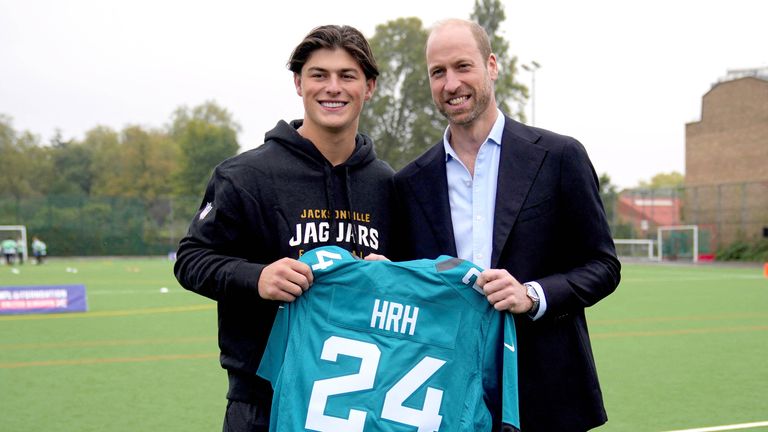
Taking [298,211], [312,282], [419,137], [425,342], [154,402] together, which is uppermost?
[419,137]

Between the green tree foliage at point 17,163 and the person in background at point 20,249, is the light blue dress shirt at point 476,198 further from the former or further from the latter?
the green tree foliage at point 17,163

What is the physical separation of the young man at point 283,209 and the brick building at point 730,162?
133 ft

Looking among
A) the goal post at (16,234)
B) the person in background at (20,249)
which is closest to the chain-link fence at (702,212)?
the person in background at (20,249)

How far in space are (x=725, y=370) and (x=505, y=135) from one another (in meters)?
6.92

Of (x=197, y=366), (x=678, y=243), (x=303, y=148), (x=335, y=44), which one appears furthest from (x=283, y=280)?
(x=678, y=243)

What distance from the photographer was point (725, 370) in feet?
28.6

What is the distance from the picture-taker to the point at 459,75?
2.99 meters

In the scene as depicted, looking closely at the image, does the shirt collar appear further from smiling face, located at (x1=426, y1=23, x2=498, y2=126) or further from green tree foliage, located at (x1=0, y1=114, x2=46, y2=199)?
green tree foliage, located at (x1=0, y1=114, x2=46, y2=199)

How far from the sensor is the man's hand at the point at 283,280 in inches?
106

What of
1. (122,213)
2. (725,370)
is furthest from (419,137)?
(725,370)

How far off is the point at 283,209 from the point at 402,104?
51650 millimetres

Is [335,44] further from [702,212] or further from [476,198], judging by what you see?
→ [702,212]

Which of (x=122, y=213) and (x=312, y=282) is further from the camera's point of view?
(x=122, y=213)

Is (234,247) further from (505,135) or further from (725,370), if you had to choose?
(725,370)
